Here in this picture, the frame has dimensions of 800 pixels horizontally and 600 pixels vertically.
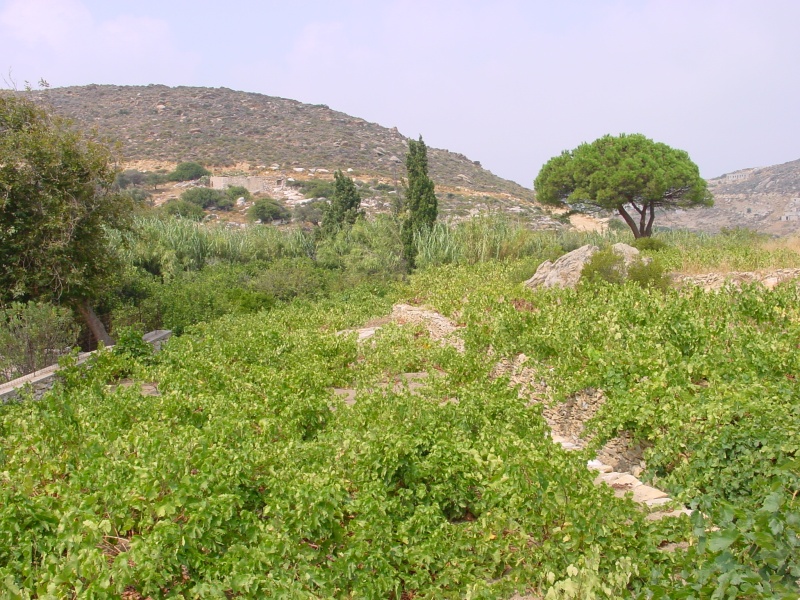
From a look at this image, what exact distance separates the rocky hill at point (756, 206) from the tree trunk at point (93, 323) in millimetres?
41820

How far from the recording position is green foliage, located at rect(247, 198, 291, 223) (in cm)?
4138

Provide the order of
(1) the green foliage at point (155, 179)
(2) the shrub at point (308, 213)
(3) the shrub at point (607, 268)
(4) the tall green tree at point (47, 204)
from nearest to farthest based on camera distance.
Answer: (4) the tall green tree at point (47, 204) → (3) the shrub at point (607, 268) → (2) the shrub at point (308, 213) → (1) the green foliage at point (155, 179)

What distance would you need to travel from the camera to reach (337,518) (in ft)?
14.0

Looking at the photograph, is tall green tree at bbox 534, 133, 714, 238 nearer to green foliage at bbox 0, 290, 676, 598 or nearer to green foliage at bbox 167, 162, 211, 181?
green foliage at bbox 0, 290, 676, 598

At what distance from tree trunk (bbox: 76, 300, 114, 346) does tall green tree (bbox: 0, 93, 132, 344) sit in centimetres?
38

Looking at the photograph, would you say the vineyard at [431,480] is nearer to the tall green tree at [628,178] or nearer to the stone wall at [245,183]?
the tall green tree at [628,178]

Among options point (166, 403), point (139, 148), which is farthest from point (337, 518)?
point (139, 148)

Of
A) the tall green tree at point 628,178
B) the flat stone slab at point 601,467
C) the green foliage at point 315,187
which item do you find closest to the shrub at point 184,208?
the green foliage at point 315,187

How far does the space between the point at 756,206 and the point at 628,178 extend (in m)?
35.1

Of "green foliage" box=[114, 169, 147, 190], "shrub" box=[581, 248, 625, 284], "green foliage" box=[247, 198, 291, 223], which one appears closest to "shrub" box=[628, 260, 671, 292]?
"shrub" box=[581, 248, 625, 284]

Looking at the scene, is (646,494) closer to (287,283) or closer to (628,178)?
(287,283)

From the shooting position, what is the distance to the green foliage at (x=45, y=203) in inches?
431

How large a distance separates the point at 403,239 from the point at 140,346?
Result: 1274 centimetres

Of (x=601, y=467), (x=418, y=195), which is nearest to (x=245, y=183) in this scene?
(x=418, y=195)
